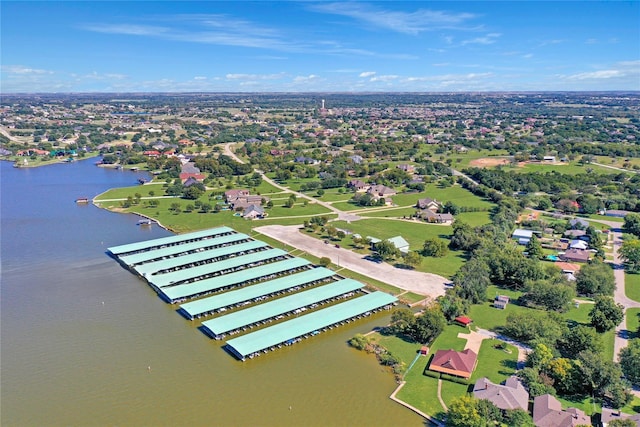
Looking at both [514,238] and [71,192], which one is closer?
[514,238]

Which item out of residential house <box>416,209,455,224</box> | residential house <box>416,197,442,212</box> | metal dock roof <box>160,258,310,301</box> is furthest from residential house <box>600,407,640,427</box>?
residential house <box>416,197,442,212</box>

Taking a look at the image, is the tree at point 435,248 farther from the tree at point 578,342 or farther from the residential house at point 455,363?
the residential house at point 455,363

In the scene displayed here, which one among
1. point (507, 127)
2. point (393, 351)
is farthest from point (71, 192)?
point (507, 127)

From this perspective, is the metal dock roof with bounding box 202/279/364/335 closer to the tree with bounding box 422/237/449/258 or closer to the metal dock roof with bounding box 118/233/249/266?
the tree with bounding box 422/237/449/258

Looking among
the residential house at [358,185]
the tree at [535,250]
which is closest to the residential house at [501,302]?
the tree at [535,250]

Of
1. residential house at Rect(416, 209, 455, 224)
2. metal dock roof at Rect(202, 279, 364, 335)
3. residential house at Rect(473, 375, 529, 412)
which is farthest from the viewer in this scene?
residential house at Rect(416, 209, 455, 224)

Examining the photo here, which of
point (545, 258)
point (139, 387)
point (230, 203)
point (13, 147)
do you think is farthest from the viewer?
point (13, 147)

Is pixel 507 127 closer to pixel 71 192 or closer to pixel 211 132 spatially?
pixel 211 132
